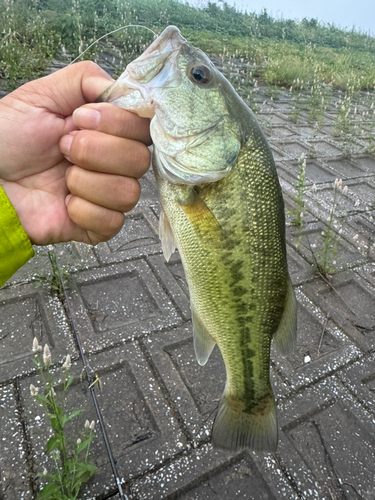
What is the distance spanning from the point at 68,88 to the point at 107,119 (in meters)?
0.35

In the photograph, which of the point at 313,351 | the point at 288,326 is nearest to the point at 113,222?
the point at 288,326

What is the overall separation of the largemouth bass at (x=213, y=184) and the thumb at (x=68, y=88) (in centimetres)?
18

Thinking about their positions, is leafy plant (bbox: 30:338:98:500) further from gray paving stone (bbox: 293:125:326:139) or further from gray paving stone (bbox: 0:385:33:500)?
gray paving stone (bbox: 293:125:326:139)

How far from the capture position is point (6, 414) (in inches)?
79.4

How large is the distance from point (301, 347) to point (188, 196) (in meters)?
1.81

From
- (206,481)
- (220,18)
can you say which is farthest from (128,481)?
(220,18)

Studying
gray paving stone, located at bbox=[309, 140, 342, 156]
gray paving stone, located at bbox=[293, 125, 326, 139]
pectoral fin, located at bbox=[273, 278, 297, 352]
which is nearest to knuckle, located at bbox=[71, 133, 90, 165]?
pectoral fin, located at bbox=[273, 278, 297, 352]

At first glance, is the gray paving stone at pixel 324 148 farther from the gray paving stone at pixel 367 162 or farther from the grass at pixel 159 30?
the grass at pixel 159 30

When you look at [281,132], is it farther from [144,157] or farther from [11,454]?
[11,454]

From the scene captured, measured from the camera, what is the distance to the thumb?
1472 millimetres

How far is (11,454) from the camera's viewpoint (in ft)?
6.12

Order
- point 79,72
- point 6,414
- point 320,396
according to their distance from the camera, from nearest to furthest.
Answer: point 79,72 < point 6,414 < point 320,396

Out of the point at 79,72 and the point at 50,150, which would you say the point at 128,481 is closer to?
the point at 50,150

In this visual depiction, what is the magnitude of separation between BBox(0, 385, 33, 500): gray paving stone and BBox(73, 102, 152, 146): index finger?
5.17ft
